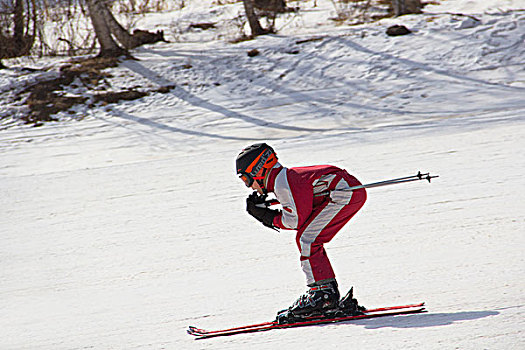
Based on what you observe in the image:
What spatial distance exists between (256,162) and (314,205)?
49 cm

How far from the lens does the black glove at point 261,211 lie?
3.39 metres

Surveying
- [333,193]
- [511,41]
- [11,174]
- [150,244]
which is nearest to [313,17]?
[511,41]

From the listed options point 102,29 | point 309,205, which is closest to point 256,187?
point 309,205

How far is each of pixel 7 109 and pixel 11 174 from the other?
10.4ft

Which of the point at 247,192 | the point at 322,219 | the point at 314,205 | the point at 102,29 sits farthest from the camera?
the point at 102,29

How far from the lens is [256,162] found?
328cm

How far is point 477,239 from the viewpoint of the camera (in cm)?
473

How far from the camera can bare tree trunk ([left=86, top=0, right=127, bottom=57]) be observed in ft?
40.8

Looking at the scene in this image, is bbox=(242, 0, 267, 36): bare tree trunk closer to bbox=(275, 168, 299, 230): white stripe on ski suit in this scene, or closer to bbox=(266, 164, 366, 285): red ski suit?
bbox=(266, 164, 366, 285): red ski suit

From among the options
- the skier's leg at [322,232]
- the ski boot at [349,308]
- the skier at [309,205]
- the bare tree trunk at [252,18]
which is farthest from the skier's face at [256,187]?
the bare tree trunk at [252,18]

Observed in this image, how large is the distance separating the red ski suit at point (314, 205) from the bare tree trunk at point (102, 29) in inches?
410

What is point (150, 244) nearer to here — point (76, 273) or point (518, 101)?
point (76, 273)

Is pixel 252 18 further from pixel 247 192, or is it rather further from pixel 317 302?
pixel 317 302

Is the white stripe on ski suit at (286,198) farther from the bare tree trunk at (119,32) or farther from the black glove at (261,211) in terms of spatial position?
the bare tree trunk at (119,32)
